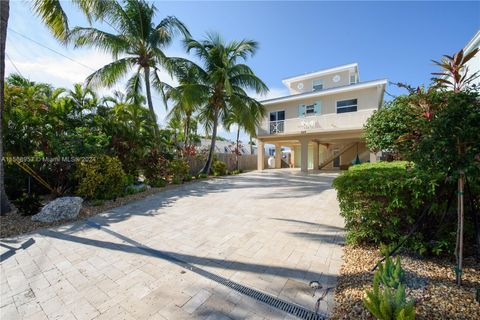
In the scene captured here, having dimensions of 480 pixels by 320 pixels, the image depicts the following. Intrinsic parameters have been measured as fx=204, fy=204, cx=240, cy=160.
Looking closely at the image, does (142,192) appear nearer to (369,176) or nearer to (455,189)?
(369,176)

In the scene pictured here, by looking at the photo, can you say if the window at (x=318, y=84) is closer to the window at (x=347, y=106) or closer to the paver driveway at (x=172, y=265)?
the window at (x=347, y=106)

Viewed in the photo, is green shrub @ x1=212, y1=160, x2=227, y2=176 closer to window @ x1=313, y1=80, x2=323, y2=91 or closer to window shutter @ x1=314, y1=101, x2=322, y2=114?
window shutter @ x1=314, y1=101, x2=322, y2=114

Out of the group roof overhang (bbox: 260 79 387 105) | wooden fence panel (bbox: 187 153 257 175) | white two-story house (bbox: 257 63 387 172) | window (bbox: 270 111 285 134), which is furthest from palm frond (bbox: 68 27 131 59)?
window (bbox: 270 111 285 134)

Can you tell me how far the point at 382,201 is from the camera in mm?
3033

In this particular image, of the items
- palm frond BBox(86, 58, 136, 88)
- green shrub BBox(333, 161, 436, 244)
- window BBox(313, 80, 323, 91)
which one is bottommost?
green shrub BBox(333, 161, 436, 244)

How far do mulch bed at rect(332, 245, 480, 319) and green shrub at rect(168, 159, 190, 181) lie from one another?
9.33 m

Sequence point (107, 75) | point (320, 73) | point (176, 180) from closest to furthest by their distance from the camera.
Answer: point (107, 75) < point (176, 180) < point (320, 73)

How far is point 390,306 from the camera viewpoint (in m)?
1.69

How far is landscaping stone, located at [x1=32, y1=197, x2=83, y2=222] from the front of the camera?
5.03 meters

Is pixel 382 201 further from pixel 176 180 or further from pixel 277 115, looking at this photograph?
pixel 277 115

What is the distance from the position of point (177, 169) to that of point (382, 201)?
9729mm

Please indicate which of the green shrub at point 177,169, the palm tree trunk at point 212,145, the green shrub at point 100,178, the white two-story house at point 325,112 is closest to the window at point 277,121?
the white two-story house at point 325,112

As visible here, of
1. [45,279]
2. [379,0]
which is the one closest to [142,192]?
[45,279]

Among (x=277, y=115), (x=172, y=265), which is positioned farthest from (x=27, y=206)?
(x=277, y=115)
